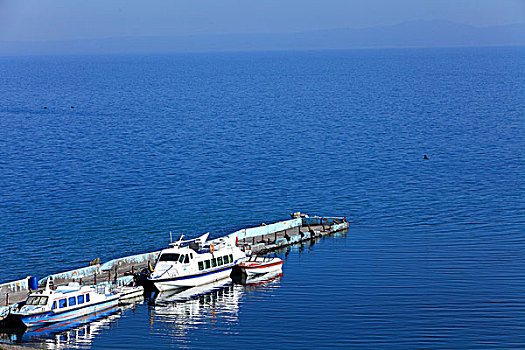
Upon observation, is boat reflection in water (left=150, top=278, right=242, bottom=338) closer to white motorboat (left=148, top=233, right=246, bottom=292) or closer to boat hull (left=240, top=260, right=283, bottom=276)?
white motorboat (left=148, top=233, right=246, bottom=292)

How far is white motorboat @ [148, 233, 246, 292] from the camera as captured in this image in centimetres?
6812

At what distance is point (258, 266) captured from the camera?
7250 centimetres

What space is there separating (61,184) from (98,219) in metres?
24.3

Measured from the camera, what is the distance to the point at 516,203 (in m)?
102

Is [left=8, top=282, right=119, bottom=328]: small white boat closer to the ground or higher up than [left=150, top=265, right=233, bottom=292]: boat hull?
higher up

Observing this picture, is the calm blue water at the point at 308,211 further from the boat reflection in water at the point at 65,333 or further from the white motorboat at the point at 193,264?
the white motorboat at the point at 193,264

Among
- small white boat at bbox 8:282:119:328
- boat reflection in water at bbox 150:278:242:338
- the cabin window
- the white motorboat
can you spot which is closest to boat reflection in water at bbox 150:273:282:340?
boat reflection in water at bbox 150:278:242:338

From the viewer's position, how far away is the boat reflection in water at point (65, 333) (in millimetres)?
55938

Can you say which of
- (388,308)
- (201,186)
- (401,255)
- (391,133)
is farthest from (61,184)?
(391,133)

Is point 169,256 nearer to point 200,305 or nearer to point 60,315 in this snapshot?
point 200,305

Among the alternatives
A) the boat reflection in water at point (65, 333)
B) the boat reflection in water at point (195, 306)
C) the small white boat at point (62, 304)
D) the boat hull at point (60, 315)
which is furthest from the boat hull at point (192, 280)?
the boat reflection in water at point (65, 333)

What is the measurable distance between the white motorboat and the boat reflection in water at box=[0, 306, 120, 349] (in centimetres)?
751

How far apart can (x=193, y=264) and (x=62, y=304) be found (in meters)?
13.6

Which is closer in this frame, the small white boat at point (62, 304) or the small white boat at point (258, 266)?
the small white boat at point (62, 304)
